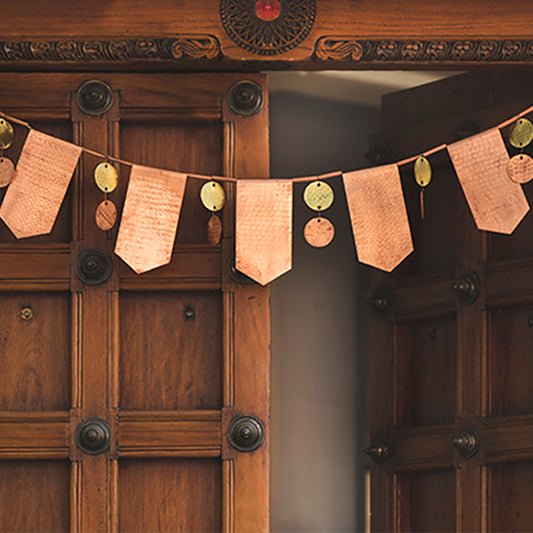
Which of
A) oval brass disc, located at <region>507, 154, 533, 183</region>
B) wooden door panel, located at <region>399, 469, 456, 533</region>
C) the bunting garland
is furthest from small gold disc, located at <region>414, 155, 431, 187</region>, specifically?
wooden door panel, located at <region>399, 469, 456, 533</region>

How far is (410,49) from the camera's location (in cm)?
193

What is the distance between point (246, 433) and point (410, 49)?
79cm

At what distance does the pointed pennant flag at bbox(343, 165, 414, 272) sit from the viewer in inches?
74.7

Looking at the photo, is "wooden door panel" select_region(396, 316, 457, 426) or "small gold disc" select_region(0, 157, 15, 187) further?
"wooden door panel" select_region(396, 316, 457, 426)

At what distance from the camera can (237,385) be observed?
6.41 ft

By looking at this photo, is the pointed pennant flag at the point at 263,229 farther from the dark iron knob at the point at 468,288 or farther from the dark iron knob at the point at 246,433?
the dark iron knob at the point at 468,288

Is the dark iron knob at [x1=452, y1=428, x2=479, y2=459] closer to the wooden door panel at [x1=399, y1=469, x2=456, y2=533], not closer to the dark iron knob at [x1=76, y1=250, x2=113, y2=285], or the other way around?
the wooden door panel at [x1=399, y1=469, x2=456, y2=533]

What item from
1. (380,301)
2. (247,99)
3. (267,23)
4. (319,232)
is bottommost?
(380,301)

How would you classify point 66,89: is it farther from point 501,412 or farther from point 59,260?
point 501,412

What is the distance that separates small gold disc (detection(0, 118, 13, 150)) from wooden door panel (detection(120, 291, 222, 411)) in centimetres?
36

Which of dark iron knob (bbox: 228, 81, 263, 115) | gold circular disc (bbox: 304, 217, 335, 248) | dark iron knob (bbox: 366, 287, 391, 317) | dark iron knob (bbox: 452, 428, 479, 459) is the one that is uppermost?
dark iron knob (bbox: 228, 81, 263, 115)

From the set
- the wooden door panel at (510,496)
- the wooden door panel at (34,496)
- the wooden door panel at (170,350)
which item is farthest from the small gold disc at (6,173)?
the wooden door panel at (510,496)

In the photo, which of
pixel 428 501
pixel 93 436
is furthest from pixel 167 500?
pixel 428 501

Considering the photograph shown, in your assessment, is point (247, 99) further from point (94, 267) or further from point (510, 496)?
point (510, 496)
